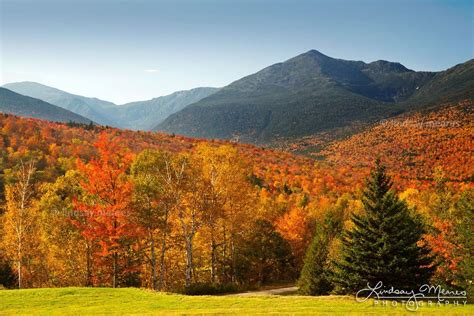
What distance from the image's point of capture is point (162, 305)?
2170 centimetres

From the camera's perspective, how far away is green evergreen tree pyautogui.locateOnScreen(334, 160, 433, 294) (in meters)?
30.2

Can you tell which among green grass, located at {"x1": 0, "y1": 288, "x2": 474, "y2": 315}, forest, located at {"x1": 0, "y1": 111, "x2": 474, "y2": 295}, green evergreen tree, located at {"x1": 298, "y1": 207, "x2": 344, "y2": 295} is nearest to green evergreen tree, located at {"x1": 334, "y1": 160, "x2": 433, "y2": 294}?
forest, located at {"x1": 0, "y1": 111, "x2": 474, "y2": 295}

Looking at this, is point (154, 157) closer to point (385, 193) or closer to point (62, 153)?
point (385, 193)

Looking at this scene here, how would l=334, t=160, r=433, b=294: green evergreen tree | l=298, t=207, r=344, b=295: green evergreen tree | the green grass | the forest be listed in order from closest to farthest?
1. the green grass
2. l=334, t=160, r=433, b=294: green evergreen tree
3. the forest
4. l=298, t=207, r=344, b=295: green evergreen tree

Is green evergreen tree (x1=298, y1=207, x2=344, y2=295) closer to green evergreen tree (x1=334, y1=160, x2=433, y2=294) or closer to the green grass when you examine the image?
green evergreen tree (x1=334, y1=160, x2=433, y2=294)

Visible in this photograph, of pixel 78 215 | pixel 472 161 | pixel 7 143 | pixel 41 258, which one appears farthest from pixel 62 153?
pixel 472 161

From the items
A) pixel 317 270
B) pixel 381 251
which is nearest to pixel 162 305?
pixel 381 251

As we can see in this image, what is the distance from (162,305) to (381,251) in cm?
1715

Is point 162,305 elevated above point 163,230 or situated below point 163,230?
below

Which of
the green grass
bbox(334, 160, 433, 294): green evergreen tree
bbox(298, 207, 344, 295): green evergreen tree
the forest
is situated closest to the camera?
the green grass

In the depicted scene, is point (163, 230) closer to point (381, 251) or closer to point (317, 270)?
point (381, 251)

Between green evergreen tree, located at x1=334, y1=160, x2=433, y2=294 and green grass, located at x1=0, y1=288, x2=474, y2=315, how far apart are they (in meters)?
9.34

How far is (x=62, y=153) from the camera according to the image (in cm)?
10512

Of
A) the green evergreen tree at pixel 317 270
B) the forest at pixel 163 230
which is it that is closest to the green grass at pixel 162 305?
the forest at pixel 163 230
